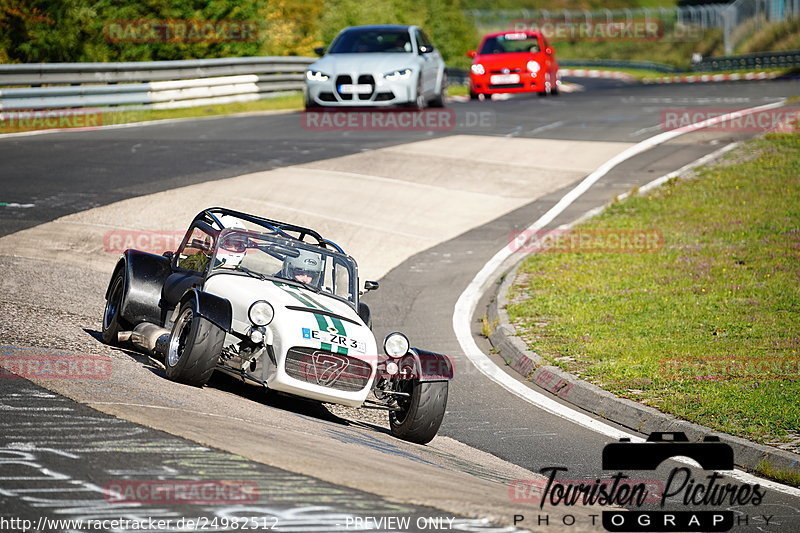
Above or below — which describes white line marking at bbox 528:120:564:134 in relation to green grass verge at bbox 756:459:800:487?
above

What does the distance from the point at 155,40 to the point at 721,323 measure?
25.5 m

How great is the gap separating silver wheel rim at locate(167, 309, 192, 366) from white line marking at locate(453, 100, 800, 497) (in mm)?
3475

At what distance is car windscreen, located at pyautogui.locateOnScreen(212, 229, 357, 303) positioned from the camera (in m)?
9.57

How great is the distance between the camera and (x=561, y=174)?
2155 cm

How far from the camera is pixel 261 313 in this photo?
8.41 meters

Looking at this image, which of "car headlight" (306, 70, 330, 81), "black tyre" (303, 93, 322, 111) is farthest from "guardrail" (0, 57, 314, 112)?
"car headlight" (306, 70, 330, 81)

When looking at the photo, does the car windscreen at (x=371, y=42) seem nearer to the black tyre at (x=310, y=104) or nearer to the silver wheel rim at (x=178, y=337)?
the black tyre at (x=310, y=104)

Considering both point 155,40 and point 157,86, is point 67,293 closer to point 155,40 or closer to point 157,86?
point 157,86

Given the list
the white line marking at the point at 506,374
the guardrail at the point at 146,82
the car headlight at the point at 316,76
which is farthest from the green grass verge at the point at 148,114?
the white line marking at the point at 506,374

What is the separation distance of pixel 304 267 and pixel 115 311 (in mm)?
2058

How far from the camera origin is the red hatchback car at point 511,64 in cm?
3109

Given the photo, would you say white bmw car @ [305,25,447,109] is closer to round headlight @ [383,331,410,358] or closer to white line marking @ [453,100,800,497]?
white line marking @ [453,100,800,497]

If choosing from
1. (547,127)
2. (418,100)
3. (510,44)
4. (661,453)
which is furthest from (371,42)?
(661,453)

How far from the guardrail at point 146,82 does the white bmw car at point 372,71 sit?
5225mm
